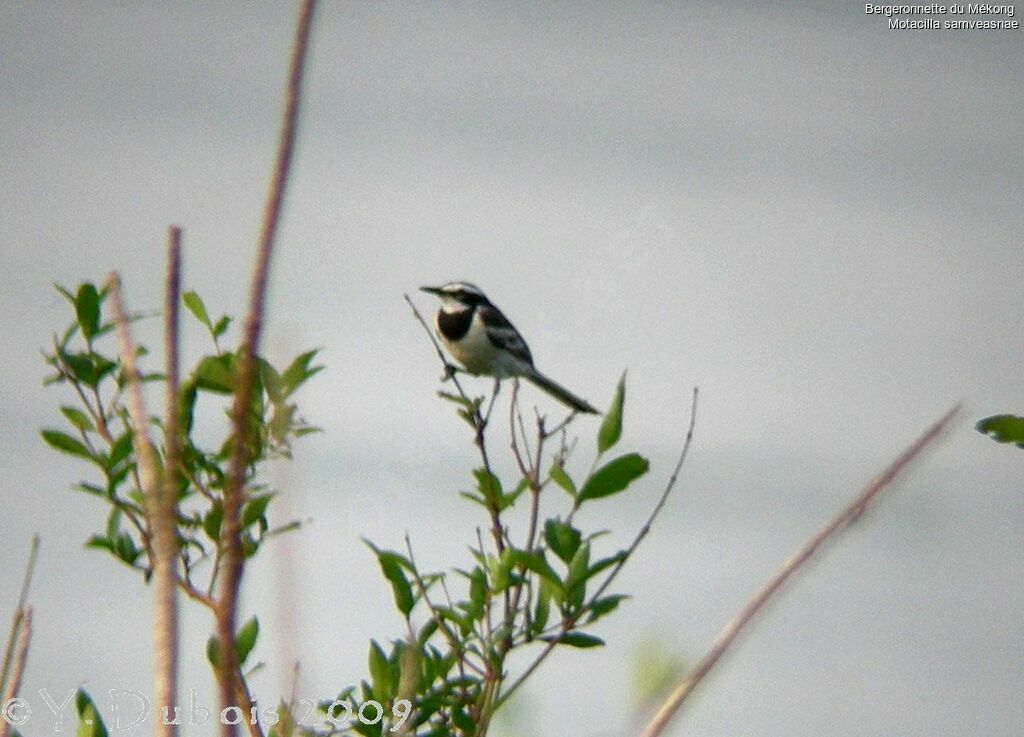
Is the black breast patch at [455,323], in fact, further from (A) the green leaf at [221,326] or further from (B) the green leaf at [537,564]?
(B) the green leaf at [537,564]

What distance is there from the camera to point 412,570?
2447 millimetres

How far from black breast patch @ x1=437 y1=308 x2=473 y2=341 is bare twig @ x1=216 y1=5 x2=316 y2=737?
584 cm

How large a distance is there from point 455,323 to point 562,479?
4.44m

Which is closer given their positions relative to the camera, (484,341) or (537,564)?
(537,564)

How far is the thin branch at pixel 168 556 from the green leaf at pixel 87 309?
176 cm

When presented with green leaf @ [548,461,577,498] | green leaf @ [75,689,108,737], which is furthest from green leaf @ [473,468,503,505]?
green leaf @ [75,689,108,737]

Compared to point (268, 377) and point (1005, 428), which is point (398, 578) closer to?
point (268, 377)

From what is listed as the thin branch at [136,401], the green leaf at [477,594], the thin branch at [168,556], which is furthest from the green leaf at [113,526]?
the thin branch at [168,556]

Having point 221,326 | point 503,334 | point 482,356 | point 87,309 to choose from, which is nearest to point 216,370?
point 221,326

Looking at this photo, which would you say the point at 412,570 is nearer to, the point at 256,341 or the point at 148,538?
the point at 148,538

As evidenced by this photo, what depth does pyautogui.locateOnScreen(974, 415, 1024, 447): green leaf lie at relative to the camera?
1.90 m

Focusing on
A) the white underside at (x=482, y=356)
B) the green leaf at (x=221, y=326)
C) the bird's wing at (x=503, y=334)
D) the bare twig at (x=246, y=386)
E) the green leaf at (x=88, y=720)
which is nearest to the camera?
the bare twig at (x=246, y=386)

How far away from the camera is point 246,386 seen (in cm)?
82

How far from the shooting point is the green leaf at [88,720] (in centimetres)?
189
